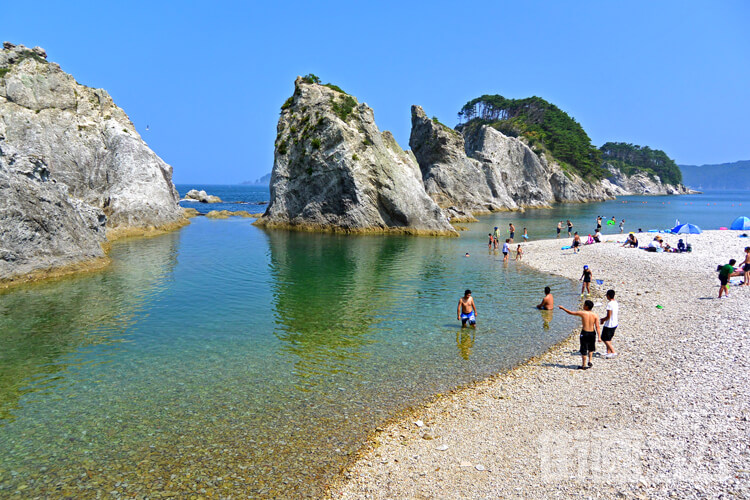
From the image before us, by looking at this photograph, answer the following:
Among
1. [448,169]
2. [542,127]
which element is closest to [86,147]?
[448,169]

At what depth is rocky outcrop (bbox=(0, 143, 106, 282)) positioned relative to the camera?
26.4 m

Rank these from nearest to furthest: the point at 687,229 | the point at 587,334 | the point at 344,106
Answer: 1. the point at 587,334
2. the point at 687,229
3. the point at 344,106

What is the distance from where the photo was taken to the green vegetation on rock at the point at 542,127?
5920 inches

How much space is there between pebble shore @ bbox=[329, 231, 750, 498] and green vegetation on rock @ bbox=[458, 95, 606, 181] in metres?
133

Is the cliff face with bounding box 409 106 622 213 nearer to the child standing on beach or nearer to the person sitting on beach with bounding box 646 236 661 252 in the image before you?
the person sitting on beach with bounding box 646 236 661 252

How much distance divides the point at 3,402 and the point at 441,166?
91822 millimetres

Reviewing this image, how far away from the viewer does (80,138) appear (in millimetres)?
52125

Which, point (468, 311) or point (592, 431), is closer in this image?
point (592, 431)

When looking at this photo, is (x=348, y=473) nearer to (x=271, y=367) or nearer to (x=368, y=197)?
(x=271, y=367)

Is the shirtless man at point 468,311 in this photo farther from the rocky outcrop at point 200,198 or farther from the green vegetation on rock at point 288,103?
A: the rocky outcrop at point 200,198

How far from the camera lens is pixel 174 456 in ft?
34.3

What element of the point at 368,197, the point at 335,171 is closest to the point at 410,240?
the point at 368,197

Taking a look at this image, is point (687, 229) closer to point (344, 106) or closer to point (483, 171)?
point (344, 106)

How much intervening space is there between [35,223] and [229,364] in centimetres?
2126
